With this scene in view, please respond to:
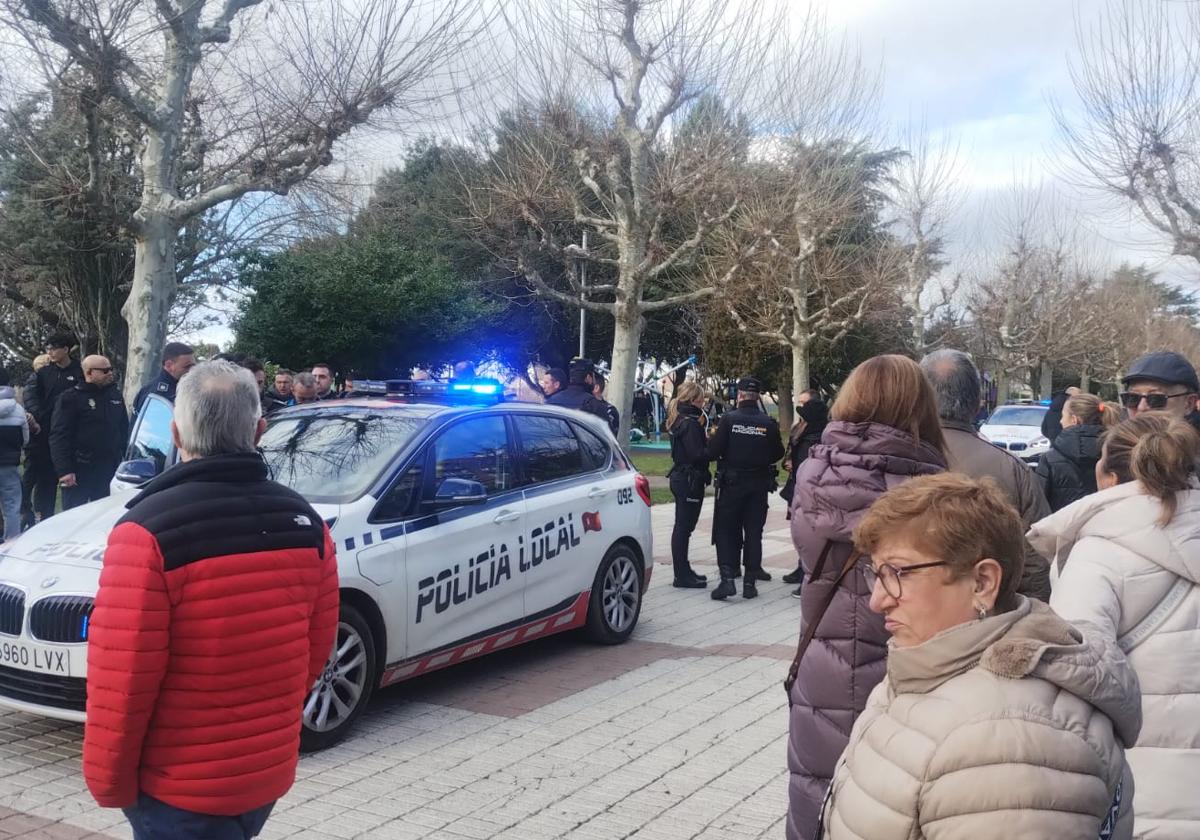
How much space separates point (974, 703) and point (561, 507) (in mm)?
5513

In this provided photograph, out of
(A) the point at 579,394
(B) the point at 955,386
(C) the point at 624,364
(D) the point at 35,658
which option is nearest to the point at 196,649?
→ (B) the point at 955,386

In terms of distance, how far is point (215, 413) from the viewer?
2.72 m

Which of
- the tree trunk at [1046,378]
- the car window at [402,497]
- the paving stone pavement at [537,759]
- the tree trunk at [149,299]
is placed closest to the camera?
the paving stone pavement at [537,759]

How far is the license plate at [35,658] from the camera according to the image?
4.78 meters

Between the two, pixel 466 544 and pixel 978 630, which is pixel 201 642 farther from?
pixel 466 544

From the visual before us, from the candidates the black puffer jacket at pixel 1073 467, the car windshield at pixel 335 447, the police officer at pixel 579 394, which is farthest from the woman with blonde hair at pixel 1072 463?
the police officer at pixel 579 394

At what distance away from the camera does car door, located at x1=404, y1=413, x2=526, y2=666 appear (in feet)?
19.2

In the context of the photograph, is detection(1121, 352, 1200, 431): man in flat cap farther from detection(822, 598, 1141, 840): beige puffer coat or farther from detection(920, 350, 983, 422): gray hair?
detection(822, 598, 1141, 840): beige puffer coat

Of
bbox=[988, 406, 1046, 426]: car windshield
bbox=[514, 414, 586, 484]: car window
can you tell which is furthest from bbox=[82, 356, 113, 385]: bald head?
bbox=[988, 406, 1046, 426]: car windshield

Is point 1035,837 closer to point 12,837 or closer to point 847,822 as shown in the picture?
point 847,822

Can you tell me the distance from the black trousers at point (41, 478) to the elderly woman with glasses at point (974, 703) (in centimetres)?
1046

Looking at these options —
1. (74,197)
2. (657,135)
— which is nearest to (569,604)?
(74,197)

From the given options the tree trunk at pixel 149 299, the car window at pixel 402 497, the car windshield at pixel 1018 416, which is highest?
the tree trunk at pixel 149 299

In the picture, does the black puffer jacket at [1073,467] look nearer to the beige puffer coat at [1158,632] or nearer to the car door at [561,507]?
the car door at [561,507]
